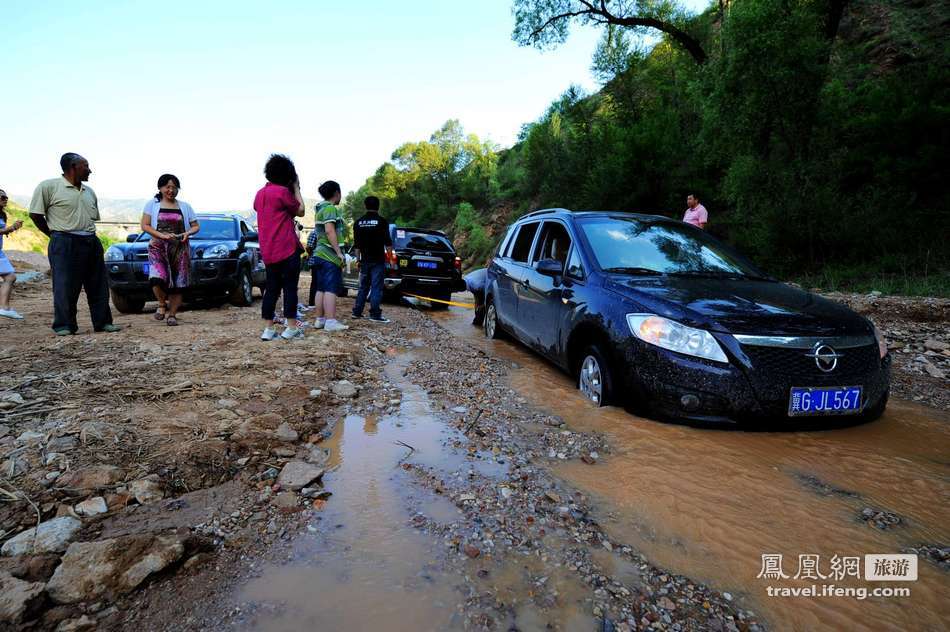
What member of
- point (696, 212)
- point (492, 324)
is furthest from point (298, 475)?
point (696, 212)

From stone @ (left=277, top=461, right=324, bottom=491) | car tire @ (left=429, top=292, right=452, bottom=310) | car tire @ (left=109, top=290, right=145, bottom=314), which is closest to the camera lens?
stone @ (left=277, top=461, right=324, bottom=491)

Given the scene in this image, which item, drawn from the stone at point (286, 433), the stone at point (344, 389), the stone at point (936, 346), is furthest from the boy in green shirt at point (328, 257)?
the stone at point (936, 346)

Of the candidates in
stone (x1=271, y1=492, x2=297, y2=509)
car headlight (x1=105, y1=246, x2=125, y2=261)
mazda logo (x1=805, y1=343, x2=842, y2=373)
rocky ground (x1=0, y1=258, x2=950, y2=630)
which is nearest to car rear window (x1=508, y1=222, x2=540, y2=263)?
rocky ground (x1=0, y1=258, x2=950, y2=630)

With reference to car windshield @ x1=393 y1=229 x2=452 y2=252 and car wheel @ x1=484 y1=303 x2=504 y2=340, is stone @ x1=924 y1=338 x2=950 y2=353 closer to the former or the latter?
car wheel @ x1=484 y1=303 x2=504 y2=340

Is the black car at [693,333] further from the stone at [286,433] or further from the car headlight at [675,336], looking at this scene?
the stone at [286,433]

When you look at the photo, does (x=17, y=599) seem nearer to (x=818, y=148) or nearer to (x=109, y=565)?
(x=109, y=565)

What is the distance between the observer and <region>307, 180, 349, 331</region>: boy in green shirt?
6078 mm

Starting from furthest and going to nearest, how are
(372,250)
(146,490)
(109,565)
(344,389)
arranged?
(372,250)
(344,389)
(146,490)
(109,565)

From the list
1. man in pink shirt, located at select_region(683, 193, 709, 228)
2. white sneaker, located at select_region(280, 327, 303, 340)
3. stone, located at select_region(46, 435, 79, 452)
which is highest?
man in pink shirt, located at select_region(683, 193, 709, 228)

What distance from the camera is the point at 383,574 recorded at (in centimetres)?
188

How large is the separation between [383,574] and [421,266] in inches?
338

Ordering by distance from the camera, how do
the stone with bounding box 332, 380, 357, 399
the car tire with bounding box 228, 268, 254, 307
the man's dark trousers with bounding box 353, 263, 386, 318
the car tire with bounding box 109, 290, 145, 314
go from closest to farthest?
the stone with bounding box 332, 380, 357, 399 → the man's dark trousers with bounding box 353, 263, 386, 318 → the car tire with bounding box 109, 290, 145, 314 → the car tire with bounding box 228, 268, 254, 307

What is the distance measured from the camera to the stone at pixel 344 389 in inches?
157

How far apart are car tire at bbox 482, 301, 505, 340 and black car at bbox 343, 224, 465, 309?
3619mm
